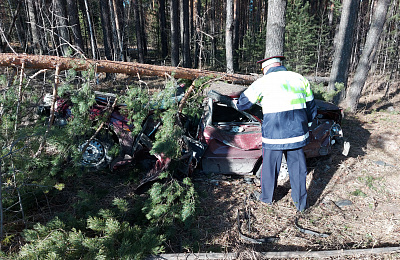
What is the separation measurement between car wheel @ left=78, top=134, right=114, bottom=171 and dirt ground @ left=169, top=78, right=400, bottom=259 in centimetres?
173

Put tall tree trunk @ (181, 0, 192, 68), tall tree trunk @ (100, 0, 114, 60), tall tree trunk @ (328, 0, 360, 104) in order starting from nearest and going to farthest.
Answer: tall tree trunk @ (328, 0, 360, 104)
tall tree trunk @ (100, 0, 114, 60)
tall tree trunk @ (181, 0, 192, 68)

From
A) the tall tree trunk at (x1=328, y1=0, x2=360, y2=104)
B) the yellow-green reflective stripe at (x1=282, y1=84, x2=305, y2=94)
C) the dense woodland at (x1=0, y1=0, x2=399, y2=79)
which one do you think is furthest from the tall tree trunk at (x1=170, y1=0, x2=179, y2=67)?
the yellow-green reflective stripe at (x1=282, y1=84, x2=305, y2=94)

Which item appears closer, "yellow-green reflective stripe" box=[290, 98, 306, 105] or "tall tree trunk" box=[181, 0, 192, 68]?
"yellow-green reflective stripe" box=[290, 98, 306, 105]

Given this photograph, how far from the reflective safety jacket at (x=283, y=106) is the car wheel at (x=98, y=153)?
2.68 metres

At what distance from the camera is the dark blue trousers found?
361cm

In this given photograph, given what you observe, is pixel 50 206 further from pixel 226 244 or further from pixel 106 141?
pixel 226 244

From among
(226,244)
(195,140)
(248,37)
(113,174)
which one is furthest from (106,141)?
(248,37)

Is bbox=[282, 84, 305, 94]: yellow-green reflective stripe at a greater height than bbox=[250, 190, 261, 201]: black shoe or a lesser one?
greater

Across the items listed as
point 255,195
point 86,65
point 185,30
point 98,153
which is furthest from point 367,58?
point 185,30

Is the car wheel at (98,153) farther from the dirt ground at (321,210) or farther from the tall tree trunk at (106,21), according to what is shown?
the tall tree trunk at (106,21)

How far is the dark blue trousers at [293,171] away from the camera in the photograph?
3.61m

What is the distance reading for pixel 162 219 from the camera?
3.13 metres

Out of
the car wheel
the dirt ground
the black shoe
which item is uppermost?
the car wheel

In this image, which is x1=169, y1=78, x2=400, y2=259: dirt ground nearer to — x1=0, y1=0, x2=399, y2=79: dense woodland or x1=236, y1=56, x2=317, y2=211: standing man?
x1=236, y1=56, x2=317, y2=211: standing man
